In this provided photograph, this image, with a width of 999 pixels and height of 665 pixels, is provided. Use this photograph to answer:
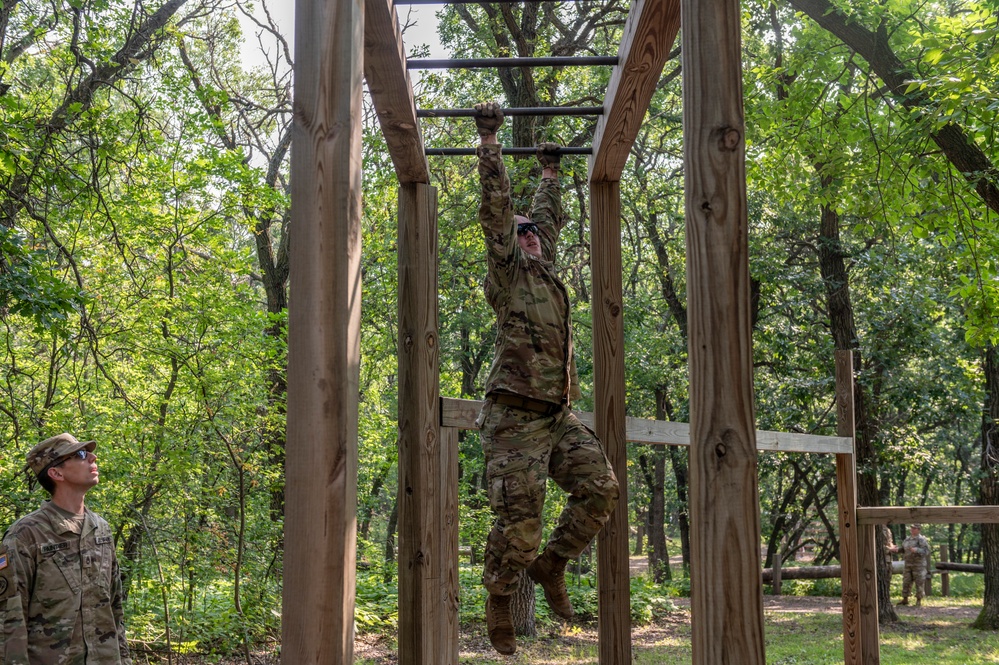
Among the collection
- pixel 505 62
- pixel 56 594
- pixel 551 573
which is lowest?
pixel 56 594

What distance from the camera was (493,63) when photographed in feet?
10.9

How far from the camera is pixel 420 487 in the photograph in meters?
3.53

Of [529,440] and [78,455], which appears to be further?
[78,455]

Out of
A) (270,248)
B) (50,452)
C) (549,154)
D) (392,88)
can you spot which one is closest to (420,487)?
(549,154)

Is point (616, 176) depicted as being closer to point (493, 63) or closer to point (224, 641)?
point (493, 63)

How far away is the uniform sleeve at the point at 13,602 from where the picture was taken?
3852 mm

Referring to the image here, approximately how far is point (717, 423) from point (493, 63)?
1.99 metres

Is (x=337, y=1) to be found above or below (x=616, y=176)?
below

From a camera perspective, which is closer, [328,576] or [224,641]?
[328,576]

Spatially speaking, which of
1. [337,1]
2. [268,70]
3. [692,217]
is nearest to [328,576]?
[692,217]

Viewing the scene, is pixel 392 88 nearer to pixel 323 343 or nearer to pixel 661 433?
pixel 323 343

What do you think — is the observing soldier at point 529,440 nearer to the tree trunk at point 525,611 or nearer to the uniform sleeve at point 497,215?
the uniform sleeve at point 497,215

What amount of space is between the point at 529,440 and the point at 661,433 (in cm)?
158

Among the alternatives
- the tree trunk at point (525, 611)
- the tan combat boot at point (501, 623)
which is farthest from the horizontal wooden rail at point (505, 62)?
the tree trunk at point (525, 611)
